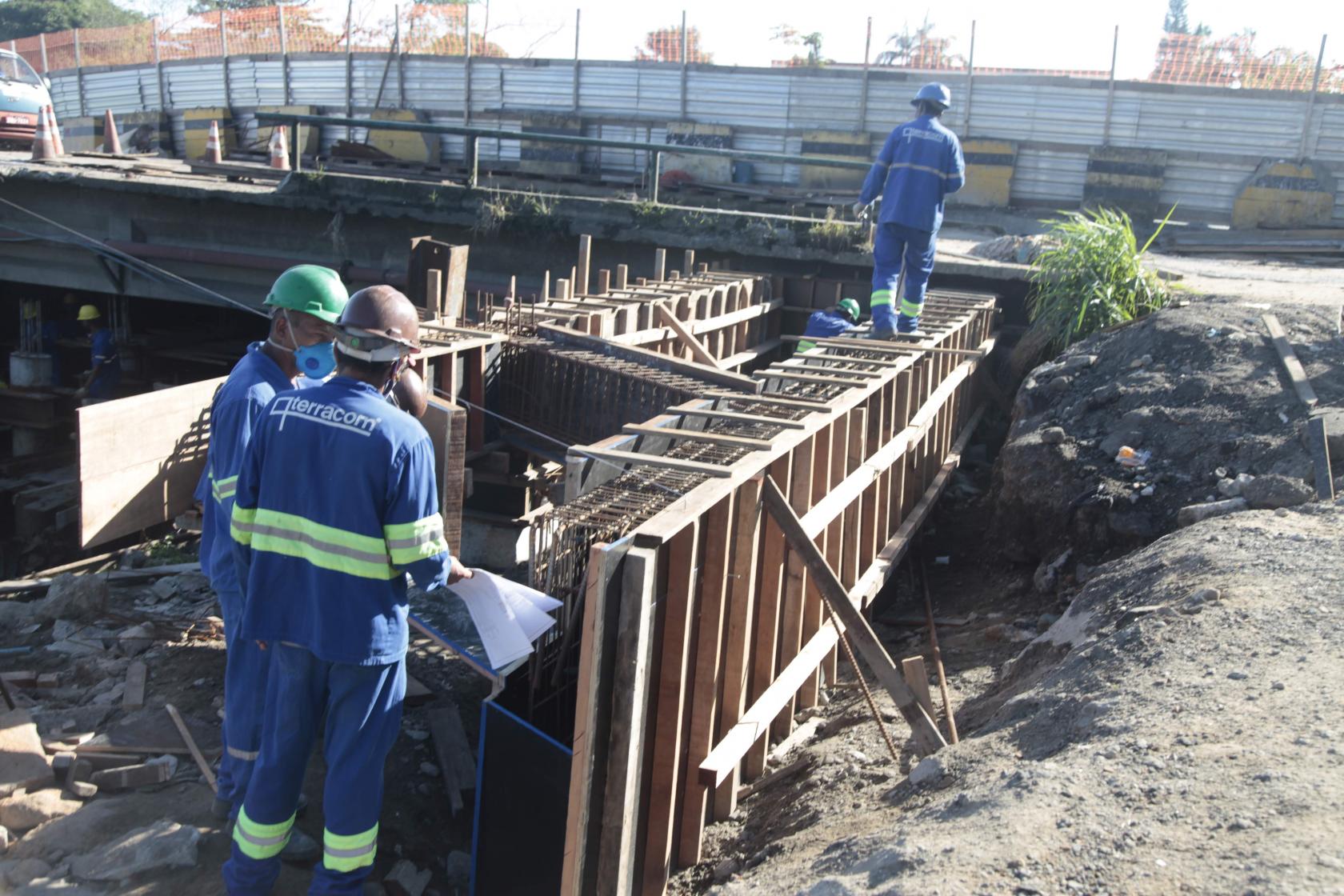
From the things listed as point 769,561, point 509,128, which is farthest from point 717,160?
point 769,561

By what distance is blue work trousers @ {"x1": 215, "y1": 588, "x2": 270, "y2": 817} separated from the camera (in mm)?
4227

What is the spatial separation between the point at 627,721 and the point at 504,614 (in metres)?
0.56

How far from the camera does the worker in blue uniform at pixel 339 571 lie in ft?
11.4

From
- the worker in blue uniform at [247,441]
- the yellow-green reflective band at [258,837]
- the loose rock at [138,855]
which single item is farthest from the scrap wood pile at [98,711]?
the yellow-green reflective band at [258,837]

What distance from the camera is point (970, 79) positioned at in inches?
773

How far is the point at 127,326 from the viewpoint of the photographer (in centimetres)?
1432

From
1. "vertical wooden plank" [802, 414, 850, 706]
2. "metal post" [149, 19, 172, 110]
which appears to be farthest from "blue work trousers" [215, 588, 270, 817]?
"metal post" [149, 19, 172, 110]

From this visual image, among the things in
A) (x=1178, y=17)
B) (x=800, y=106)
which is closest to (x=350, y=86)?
(x=800, y=106)

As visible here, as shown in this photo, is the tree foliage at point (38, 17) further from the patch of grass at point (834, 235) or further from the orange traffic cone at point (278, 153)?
the patch of grass at point (834, 235)

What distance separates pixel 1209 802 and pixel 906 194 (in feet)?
19.9

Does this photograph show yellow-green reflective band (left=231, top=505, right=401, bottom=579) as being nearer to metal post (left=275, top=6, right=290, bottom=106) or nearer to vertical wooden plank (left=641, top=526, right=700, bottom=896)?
vertical wooden plank (left=641, top=526, right=700, bottom=896)

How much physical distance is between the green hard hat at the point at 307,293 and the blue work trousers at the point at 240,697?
114 centimetres

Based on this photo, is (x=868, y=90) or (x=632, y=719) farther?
(x=868, y=90)

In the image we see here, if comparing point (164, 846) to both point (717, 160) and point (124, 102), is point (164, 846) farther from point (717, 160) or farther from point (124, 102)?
point (124, 102)
